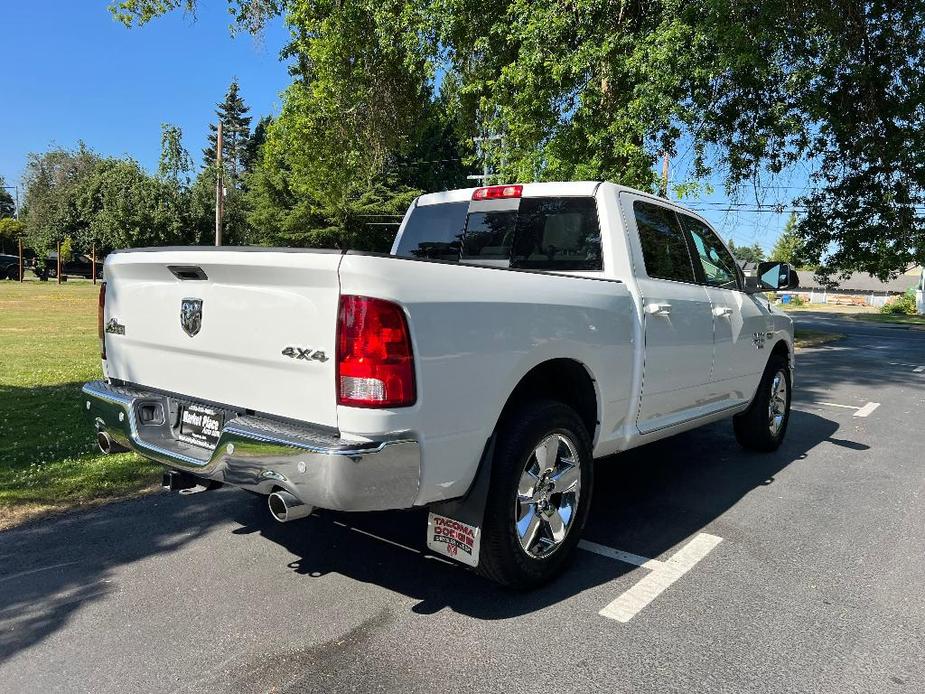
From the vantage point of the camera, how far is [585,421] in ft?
12.0

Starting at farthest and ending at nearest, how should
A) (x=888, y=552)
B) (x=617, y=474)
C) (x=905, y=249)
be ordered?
(x=905, y=249)
(x=617, y=474)
(x=888, y=552)

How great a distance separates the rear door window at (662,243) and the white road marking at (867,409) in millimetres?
5114

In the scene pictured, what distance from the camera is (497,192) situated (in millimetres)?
4508

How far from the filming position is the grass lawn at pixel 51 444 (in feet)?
14.6

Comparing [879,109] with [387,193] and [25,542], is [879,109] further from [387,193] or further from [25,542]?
[387,193]

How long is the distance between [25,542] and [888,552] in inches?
190

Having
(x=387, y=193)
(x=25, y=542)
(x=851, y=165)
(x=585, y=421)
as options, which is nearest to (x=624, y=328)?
(x=585, y=421)

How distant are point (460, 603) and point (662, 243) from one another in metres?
2.59

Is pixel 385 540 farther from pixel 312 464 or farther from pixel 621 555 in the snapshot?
pixel 312 464

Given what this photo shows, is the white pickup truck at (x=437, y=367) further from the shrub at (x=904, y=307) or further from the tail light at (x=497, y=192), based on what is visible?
the shrub at (x=904, y=307)

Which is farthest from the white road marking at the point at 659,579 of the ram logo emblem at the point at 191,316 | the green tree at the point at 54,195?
the green tree at the point at 54,195

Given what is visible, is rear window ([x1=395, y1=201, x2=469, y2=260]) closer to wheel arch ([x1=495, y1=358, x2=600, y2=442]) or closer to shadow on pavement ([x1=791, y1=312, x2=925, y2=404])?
wheel arch ([x1=495, y1=358, x2=600, y2=442])

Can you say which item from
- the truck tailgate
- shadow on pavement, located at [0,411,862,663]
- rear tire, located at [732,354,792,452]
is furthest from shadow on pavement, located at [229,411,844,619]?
the truck tailgate

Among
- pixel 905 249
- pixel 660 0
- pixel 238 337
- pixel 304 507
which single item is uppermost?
pixel 660 0
